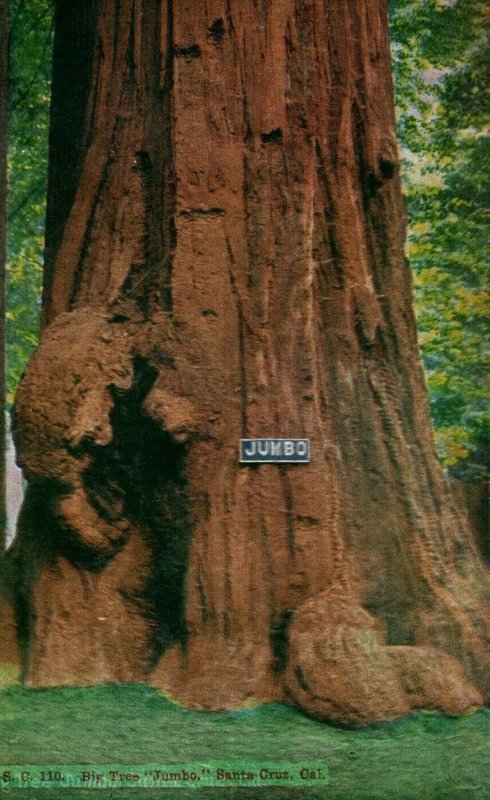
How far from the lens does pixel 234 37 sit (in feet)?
23.1

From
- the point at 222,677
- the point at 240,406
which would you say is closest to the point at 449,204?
the point at 240,406

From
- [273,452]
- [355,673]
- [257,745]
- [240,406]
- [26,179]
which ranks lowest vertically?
[257,745]

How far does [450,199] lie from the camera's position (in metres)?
7.51

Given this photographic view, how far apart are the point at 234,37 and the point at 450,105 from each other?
4.59 ft

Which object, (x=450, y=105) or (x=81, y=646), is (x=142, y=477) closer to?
(x=81, y=646)

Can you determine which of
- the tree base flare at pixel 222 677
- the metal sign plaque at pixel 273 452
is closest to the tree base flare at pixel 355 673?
the tree base flare at pixel 222 677

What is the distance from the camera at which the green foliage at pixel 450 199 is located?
7.34m

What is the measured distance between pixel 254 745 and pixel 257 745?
2 cm

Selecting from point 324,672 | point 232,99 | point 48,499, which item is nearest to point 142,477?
point 48,499

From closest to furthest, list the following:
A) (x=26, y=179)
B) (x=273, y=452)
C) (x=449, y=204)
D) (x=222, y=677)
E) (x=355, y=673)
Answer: (x=355, y=673) → (x=222, y=677) → (x=273, y=452) → (x=449, y=204) → (x=26, y=179)

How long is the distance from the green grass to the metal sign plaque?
1301mm

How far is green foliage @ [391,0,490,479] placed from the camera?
24.1ft

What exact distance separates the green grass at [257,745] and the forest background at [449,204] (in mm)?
1608

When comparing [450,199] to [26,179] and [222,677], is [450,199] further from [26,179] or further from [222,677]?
[222,677]
